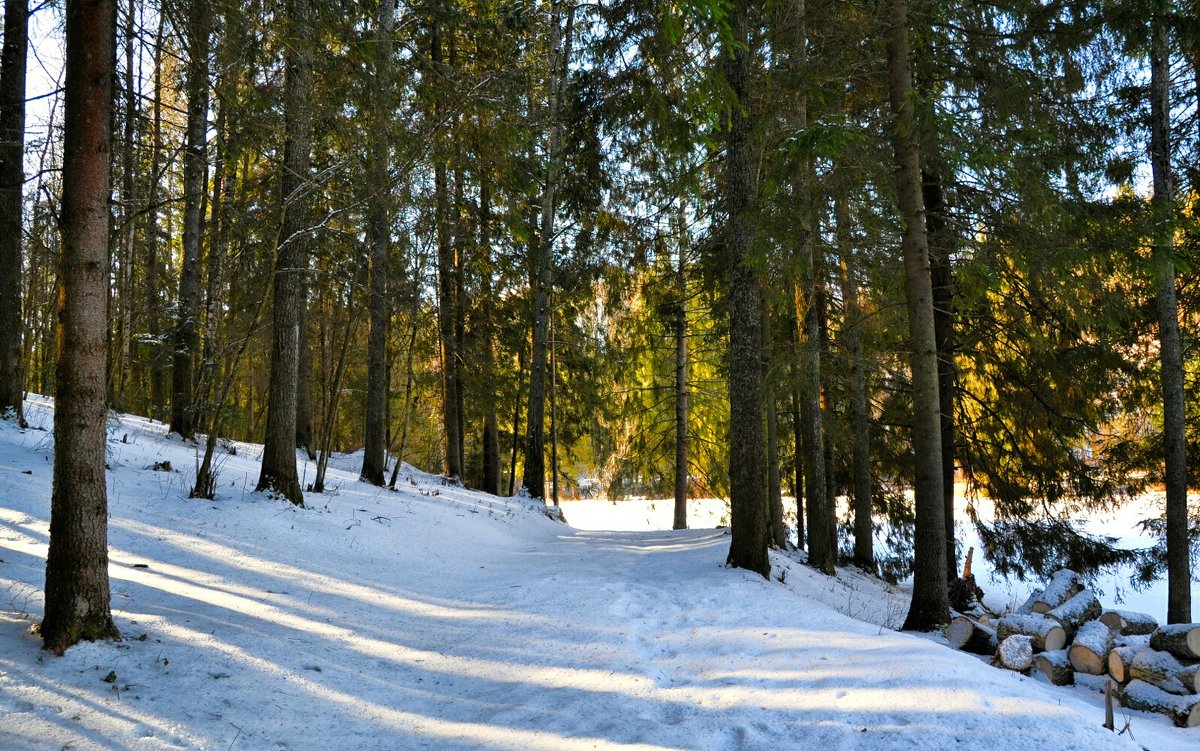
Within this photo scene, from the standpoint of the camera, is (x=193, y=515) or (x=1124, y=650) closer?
(x=1124, y=650)

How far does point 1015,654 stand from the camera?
21.2 ft

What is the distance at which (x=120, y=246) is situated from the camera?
14320 millimetres

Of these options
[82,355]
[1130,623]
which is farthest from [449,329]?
[1130,623]

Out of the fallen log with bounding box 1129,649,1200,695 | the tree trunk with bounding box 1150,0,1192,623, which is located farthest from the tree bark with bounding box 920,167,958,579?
the fallen log with bounding box 1129,649,1200,695

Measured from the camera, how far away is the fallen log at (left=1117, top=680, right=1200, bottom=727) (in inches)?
206

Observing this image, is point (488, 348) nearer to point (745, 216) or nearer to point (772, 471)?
point (772, 471)

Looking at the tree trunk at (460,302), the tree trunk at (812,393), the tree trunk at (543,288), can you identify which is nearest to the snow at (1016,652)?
the tree trunk at (812,393)

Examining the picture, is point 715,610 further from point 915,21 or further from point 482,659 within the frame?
point 915,21

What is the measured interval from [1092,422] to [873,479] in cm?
443

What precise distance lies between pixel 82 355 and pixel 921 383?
24.8ft

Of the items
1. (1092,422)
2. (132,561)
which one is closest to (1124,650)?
(1092,422)

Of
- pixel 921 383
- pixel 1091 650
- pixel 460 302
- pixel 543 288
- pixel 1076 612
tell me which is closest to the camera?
pixel 1091 650

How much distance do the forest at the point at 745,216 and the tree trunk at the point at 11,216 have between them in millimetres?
42

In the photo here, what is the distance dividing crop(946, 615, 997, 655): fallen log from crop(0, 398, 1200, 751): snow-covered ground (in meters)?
1.08
